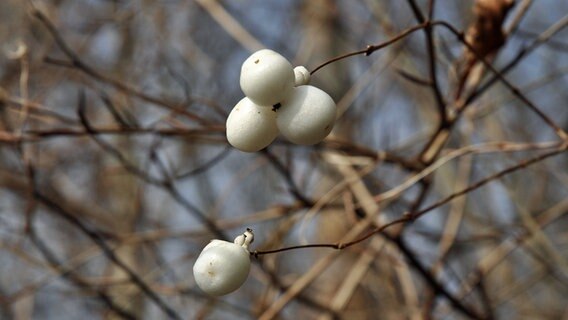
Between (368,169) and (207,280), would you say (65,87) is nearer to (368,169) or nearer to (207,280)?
(368,169)

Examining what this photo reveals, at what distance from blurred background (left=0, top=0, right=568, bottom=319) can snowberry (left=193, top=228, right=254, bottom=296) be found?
19.2 inches

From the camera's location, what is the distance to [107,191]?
3.49 meters

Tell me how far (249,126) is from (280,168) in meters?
0.76

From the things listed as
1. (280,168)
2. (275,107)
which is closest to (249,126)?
(275,107)

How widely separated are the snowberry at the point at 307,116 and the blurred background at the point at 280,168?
0.41m

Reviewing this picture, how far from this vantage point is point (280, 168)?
4.53 feet

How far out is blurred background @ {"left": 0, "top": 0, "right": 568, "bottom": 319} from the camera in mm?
1345

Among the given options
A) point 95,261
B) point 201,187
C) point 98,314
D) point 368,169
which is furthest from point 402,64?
point 95,261

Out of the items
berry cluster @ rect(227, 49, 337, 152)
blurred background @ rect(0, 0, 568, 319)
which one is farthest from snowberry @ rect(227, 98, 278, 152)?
blurred background @ rect(0, 0, 568, 319)

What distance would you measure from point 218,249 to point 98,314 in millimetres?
2450

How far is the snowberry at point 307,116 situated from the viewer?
600mm

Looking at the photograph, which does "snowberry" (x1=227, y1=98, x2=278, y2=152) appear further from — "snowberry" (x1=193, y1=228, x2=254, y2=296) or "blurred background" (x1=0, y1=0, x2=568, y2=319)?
"blurred background" (x1=0, y1=0, x2=568, y2=319)

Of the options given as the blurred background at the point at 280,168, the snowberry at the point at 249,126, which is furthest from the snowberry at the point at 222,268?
the blurred background at the point at 280,168

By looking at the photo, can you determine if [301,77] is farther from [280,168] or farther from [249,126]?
[280,168]
